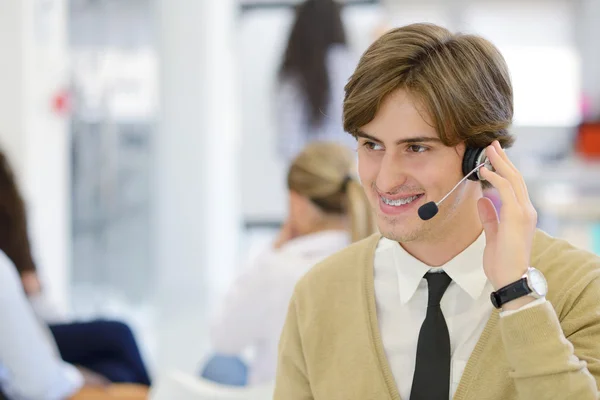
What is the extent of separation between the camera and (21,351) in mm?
2373

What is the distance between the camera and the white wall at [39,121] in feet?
12.8

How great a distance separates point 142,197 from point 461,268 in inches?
194

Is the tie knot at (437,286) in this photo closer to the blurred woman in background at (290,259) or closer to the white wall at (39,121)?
the blurred woman in background at (290,259)

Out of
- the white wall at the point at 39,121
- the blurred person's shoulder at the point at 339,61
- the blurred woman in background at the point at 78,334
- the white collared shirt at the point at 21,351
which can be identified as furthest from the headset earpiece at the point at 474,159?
the blurred person's shoulder at the point at 339,61

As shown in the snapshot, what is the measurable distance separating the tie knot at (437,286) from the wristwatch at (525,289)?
174 millimetres

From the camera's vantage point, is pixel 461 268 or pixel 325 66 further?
pixel 325 66

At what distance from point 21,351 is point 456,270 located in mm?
1379

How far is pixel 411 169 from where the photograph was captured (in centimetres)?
137

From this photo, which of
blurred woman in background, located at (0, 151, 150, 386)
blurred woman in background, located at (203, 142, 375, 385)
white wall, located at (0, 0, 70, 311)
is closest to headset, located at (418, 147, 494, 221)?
blurred woman in background, located at (203, 142, 375, 385)

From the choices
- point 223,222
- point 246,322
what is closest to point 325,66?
point 246,322

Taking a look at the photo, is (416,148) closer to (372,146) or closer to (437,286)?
(372,146)

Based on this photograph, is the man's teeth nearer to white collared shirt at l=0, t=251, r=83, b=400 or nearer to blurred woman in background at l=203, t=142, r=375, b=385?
blurred woman in background at l=203, t=142, r=375, b=385

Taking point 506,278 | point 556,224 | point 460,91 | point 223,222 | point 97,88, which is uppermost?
point 460,91

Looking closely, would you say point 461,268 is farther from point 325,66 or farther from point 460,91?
point 325,66
